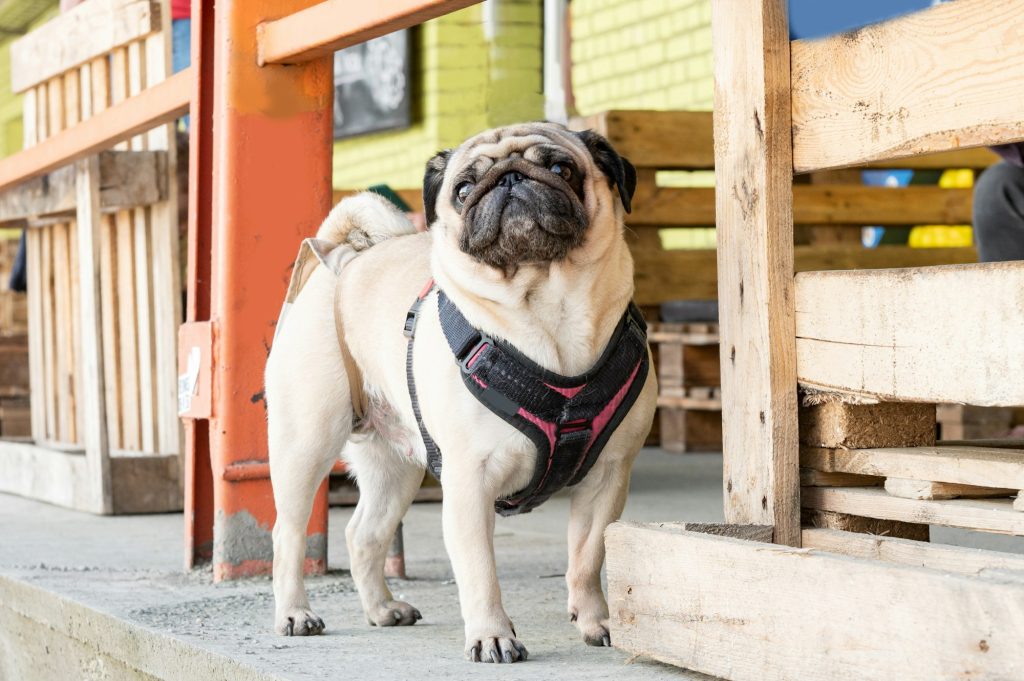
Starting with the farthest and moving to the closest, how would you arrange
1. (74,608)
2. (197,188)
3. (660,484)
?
(660,484) → (197,188) → (74,608)

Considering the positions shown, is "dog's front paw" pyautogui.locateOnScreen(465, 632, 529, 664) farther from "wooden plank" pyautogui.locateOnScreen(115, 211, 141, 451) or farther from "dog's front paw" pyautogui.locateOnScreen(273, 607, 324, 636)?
"wooden plank" pyautogui.locateOnScreen(115, 211, 141, 451)

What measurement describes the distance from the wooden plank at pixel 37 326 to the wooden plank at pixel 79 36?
30.8 inches

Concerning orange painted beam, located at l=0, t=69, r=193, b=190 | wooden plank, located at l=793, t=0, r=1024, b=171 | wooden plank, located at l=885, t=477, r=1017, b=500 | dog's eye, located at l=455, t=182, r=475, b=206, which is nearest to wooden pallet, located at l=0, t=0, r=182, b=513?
orange painted beam, located at l=0, t=69, r=193, b=190

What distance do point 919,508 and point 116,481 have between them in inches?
152

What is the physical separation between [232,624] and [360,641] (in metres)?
0.40

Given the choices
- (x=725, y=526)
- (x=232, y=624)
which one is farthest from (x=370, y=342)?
(x=725, y=526)

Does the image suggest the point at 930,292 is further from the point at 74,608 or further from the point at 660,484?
the point at 660,484

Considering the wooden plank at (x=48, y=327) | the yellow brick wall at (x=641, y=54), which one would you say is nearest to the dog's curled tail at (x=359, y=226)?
the wooden plank at (x=48, y=327)

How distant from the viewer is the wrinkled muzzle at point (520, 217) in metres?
2.81

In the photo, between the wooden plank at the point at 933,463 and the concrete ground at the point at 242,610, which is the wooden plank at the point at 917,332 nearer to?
the wooden plank at the point at 933,463

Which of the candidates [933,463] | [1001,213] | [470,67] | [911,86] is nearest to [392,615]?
[933,463]

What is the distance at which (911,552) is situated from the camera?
259 centimetres

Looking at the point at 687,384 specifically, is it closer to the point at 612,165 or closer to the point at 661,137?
the point at 661,137

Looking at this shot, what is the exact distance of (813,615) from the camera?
226 cm
